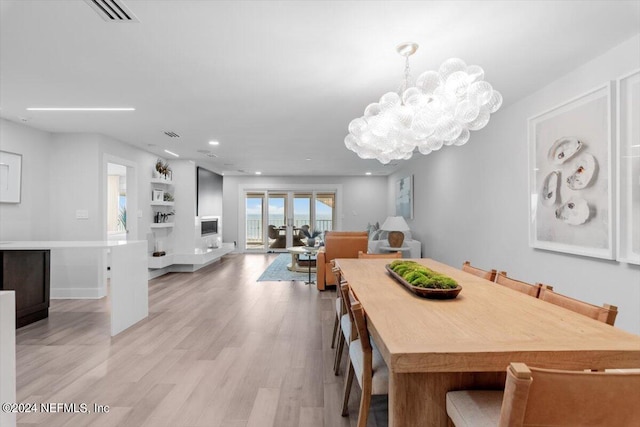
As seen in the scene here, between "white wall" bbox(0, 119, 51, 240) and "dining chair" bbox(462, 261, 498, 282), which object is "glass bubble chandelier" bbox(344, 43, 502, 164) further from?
"white wall" bbox(0, 119, 51, 240)

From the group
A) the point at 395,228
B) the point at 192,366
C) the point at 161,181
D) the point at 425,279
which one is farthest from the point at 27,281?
the point at 395,228

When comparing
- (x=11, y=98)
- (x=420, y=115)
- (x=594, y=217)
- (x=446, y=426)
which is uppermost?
(x=11, y=98)

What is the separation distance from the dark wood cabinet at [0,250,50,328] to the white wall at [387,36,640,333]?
512 cm

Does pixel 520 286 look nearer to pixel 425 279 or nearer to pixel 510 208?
pixel 425 279

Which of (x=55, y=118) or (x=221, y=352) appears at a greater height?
(x=55, y=118)

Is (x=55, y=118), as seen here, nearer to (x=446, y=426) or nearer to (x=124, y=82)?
(x=124, y=82)

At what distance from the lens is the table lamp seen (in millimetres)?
5859

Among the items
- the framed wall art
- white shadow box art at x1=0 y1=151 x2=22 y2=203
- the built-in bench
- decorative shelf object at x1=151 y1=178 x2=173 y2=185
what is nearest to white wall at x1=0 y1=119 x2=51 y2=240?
white shadow box art at x1=0 y1=151 x2=22 y2=203

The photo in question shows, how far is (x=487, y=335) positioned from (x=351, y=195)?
355 inches

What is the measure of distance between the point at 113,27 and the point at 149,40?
21 centimetres

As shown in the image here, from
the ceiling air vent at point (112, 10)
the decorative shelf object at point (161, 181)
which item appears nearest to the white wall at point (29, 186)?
the decorative shelf object at point (161, 181)

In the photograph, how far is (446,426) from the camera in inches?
52.2

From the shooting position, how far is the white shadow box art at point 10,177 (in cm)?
396

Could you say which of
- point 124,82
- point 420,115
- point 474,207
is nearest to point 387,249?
point 474,207
